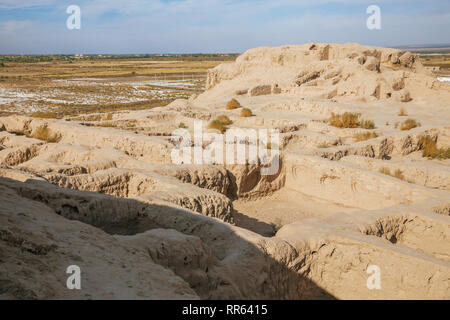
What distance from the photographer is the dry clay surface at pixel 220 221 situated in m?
3.05

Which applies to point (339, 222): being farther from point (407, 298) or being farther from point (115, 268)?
point (115, 268)

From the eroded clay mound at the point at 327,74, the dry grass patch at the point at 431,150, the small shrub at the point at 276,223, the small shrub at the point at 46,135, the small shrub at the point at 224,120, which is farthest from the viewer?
the eroded clay mound at the point at 327,74

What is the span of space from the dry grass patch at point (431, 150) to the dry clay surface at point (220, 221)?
0.18 m

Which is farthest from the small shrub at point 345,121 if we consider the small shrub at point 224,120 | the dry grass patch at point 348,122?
the small shrub at point 224,120

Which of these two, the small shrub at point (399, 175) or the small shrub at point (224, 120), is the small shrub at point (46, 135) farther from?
the small shrub at point (399, 175)

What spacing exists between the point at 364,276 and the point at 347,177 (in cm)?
315

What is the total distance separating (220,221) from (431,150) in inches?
312

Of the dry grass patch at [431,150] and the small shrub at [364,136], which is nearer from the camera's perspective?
the dry grass patch at [431,150]

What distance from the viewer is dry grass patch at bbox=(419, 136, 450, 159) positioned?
985cm

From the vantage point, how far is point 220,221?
191 inches

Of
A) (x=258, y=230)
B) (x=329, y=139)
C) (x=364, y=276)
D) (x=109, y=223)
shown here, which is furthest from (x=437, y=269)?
(x=329, y=139)

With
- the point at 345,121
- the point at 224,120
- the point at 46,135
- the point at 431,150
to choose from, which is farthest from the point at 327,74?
the point at 46,135

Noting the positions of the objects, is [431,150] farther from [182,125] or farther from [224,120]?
[182,125]

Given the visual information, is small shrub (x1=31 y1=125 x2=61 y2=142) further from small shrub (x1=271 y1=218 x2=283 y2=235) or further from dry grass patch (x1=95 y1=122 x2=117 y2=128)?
small shrub (x1=271 y1=218 x2=283 y2=235)
